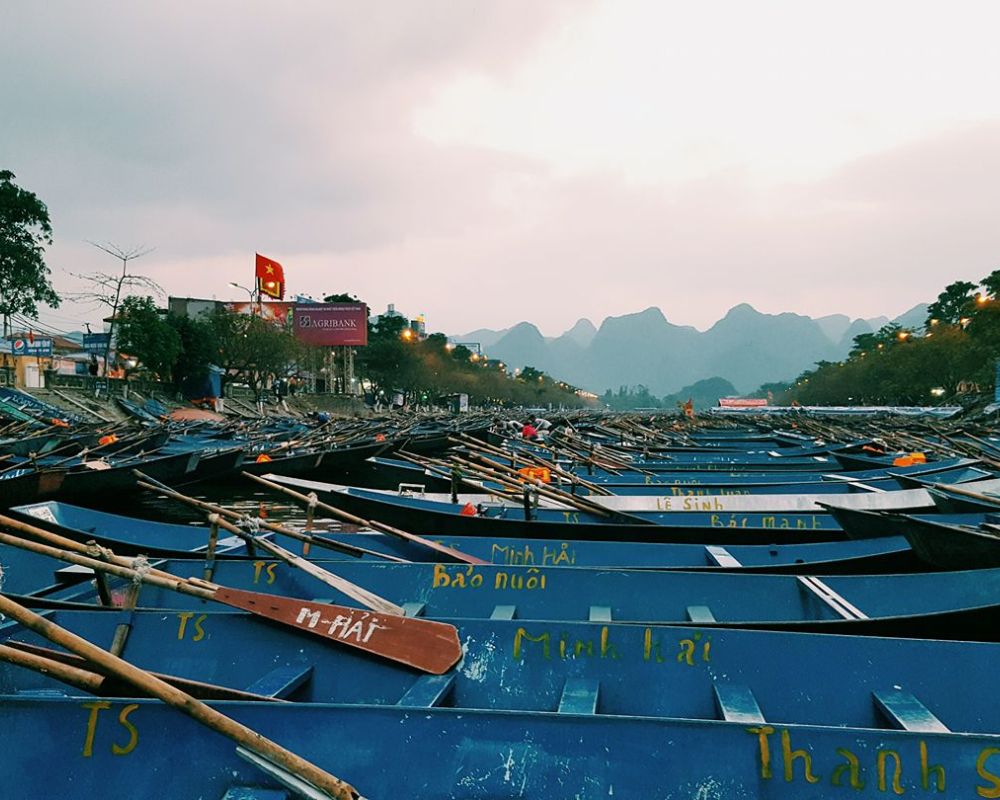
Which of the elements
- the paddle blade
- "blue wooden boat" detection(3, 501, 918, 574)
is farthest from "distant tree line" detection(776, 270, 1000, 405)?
the paddle blade

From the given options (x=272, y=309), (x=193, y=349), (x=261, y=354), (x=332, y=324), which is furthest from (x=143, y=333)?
(x=272, y=309)

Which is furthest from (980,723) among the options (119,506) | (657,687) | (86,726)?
(119,506)

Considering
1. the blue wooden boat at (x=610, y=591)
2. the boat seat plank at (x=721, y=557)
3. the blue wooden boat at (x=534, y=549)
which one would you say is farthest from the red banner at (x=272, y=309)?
the boat seat plank at (x=721, y=557)

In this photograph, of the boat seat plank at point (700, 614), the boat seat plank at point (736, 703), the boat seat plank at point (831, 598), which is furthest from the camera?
the boat seat plank at point (700, 614)

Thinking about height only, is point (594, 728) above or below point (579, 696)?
above

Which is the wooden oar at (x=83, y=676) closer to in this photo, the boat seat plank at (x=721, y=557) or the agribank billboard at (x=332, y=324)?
the boat seat plank at (x=721, y=557)

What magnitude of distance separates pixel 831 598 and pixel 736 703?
82.2 inches

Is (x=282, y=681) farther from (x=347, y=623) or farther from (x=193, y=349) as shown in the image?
(x=193, y=349)

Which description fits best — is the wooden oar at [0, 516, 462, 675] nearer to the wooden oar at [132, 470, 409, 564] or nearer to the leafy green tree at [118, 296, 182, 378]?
the wooden oar at [132, 470, 409, 564]

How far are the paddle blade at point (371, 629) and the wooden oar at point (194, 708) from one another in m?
1.45

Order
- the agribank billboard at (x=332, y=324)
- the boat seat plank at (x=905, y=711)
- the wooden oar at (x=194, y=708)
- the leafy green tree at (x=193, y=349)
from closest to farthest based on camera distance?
the wooden oar at (x=194, y=708), the boat seat plank at (x=905, y=711), the leafy green tree at (x=193, y=349), the agribank billboard at (x=332, y=324)

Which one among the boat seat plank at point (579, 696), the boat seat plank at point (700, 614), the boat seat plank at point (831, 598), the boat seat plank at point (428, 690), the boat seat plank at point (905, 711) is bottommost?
the boat seat plank at point (700, 614)

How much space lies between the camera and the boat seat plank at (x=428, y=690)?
14.0 feet

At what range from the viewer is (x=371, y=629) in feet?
15.5
